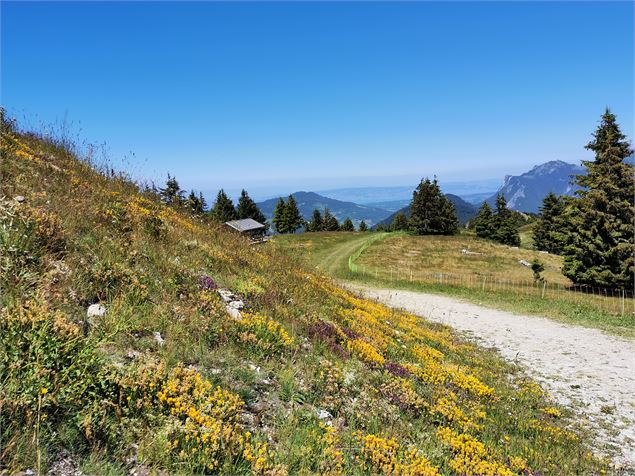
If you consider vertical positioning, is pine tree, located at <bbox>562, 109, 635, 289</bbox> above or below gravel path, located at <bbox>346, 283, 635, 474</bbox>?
above

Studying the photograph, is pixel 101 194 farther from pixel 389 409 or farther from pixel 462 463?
pixel 462 463

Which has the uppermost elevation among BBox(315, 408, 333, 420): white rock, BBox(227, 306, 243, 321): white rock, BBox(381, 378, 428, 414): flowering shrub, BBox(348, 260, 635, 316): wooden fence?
BBox(227, 306, 243, 321): white rock

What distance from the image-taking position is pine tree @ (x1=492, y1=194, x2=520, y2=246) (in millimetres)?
91688

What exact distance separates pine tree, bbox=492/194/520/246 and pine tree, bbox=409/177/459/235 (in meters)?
14.2

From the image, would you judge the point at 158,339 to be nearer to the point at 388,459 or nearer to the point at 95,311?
the point at 95,311

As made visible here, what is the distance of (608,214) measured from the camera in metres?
35.3

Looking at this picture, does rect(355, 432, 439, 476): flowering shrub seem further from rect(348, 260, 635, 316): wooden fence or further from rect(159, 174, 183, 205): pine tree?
rect(348, 260, 635, 316): wooden fence

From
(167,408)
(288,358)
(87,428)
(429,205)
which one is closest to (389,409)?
(288,358)

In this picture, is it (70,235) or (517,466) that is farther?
(70,235)

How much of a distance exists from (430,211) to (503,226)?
21.6m

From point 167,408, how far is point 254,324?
2.67 meters

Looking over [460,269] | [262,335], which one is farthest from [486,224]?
[262,335]

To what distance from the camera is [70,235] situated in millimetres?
6547

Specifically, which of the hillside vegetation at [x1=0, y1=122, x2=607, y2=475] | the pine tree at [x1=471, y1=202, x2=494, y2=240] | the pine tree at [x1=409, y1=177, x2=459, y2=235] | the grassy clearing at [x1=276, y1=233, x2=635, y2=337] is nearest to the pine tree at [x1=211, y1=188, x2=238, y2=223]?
the grassy clearing at [x1=276, y1=233, x2=635, y2=337]
